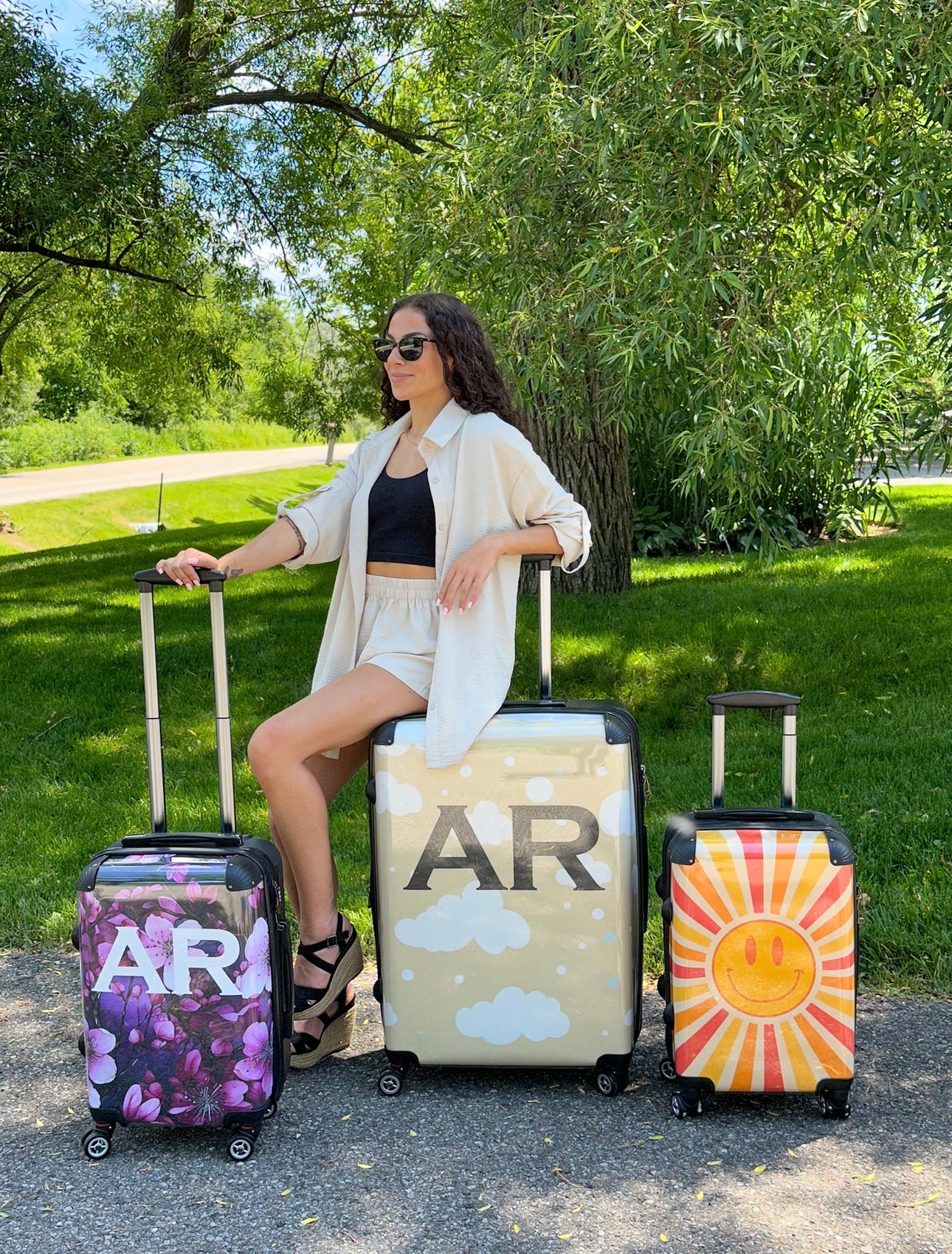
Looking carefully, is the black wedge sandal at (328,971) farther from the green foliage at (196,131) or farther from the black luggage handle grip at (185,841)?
the green foliage at (196,131)

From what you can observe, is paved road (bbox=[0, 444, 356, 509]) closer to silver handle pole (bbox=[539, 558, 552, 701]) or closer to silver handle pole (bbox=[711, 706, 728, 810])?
silver handle pole (bbox=[539, 558, 552, 701])

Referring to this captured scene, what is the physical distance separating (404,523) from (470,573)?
0.27 meters

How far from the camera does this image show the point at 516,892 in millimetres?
2812

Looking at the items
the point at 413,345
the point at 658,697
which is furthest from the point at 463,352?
the point at 658,697

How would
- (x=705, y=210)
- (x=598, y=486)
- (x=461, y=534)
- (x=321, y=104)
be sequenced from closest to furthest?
(x=461, y=534) < (x=705, y=210) < (x=598, y=486) < (x=321, y=104)

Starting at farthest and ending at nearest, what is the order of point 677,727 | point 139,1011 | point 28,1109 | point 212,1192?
point 677,727, point 28,1109, point 139,1011, point 212,1192

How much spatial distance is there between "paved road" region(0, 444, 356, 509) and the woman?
67.9ft

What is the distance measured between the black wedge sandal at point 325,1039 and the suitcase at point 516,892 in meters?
0.21

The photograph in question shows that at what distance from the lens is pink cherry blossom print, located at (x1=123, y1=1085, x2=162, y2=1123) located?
2625mm

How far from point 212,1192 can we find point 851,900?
4.60 ft

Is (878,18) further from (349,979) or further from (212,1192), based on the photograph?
(212,1192)

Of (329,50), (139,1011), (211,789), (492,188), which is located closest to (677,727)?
(211,789)

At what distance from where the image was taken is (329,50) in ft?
31.6

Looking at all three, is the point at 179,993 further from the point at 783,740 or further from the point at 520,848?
the point at 783,740
